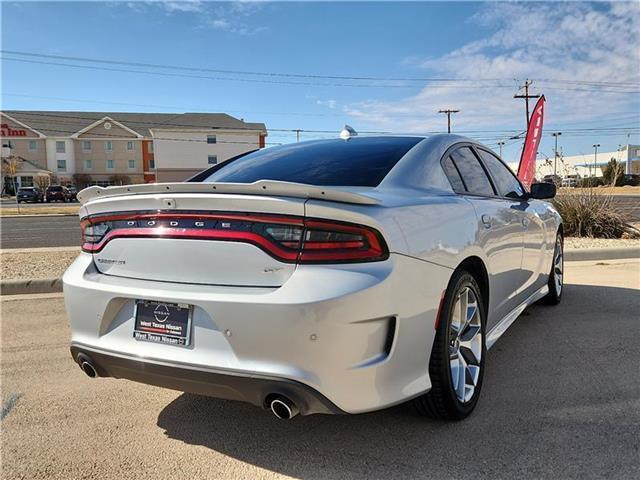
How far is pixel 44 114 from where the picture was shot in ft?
209

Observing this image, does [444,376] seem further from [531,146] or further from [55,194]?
[55,194]

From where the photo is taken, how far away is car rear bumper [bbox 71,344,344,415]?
212 centimetres

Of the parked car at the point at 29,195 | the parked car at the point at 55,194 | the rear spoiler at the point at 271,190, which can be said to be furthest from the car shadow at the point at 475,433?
the parked car at the point at 29,195

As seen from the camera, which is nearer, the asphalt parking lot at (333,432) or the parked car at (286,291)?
the parked car at (286,291)

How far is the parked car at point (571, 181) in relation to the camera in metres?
11.6

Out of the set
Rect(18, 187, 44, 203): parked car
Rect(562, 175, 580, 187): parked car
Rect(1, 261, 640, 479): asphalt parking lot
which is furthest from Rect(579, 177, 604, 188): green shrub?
Rect(18, 187, 44, 203): parked car

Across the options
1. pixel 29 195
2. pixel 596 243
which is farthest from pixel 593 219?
pixel 29 195

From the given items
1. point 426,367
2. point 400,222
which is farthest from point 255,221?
point 426,367

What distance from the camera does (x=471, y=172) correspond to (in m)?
3.60

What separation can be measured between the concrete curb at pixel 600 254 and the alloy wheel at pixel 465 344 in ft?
19.8

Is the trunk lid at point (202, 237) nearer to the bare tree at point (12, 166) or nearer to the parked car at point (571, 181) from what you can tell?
the parked car at point (571, 181)

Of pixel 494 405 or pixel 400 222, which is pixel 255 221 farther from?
pixel 494 405

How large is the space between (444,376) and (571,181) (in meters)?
10.7

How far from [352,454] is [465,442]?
1.88 ft
